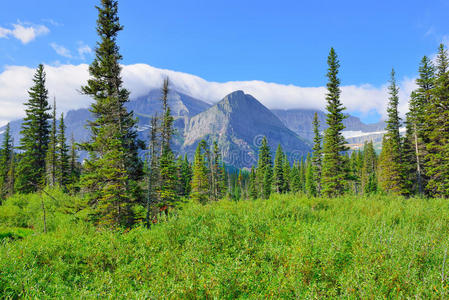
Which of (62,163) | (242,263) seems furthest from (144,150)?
(62,163)

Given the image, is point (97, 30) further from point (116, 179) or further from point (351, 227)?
point (351, 227)

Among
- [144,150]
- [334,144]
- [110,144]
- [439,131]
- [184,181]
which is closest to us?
[110,144]

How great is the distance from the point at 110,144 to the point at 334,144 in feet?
93.9

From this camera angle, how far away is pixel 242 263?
3.97 meters

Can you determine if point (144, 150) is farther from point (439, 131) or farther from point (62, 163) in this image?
point (439, 131)

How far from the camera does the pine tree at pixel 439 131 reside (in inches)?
952

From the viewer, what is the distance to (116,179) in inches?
509

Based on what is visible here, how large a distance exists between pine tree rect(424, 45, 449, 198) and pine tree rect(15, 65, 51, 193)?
169 ft

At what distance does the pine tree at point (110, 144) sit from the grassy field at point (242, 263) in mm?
7539

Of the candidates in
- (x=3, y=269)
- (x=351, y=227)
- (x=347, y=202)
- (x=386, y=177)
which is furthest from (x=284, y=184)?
(x=3, y=269)

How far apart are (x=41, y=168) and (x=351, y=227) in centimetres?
3910

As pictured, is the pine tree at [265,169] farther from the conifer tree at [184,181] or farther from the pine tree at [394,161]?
the pine tree at [394,161]

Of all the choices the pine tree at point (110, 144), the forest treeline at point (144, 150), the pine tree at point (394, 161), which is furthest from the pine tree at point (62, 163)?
the pine tree at point (394, 161)

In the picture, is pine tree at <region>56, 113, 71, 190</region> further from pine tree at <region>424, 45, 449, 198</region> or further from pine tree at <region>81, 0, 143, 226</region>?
pine tree at <region>424, 45, 449, 198</region>
